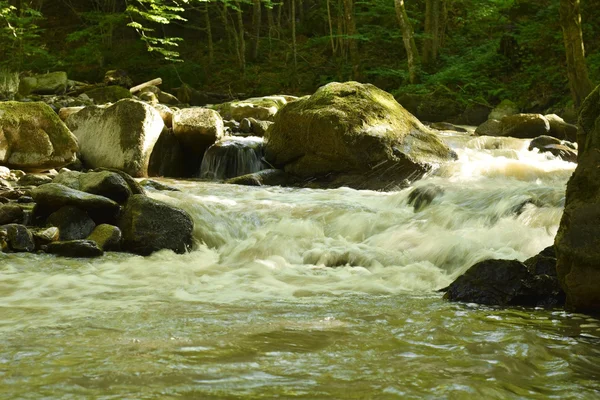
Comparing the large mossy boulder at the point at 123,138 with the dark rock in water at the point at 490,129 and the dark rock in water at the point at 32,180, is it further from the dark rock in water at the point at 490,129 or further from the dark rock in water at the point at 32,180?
the dark rock in water at the point at 490,129

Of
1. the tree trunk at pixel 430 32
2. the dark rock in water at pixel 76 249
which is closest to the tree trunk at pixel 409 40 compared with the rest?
the tree trunk at pixel 430 32

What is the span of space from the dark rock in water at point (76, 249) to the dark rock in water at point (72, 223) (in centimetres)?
39

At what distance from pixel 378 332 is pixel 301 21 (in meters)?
26.3

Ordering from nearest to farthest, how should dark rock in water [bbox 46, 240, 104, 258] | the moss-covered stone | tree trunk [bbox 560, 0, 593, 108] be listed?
dark rock in water [bbox 46, 240, 104, 258]
tree trunk [bbox 560, 0, 593, 108]
the moss-covered stone

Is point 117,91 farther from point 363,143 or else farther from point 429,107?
point 363,143

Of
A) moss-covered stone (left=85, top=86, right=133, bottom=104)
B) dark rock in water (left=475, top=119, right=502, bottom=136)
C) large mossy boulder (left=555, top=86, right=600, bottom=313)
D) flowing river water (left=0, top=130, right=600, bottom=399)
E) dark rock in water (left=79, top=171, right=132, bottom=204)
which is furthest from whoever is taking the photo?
moss-covered stone (left=85, top=86, right=133, bottom=104)

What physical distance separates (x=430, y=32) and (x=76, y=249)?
16845 millimetres

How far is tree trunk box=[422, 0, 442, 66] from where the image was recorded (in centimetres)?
2089

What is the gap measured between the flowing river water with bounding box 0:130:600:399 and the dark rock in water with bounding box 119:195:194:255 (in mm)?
201

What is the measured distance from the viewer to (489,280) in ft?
15.4

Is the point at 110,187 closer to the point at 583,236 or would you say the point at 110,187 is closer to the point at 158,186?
the point at 158,186

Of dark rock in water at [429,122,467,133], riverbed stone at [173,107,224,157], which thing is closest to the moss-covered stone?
riverbed stone at [173,107,224,157]

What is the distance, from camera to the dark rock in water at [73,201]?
721cm

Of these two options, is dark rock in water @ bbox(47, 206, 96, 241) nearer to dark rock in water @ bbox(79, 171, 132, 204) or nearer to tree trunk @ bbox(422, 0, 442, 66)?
dark rock in water @ bbox(79, 171, 132, 204)
